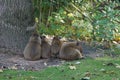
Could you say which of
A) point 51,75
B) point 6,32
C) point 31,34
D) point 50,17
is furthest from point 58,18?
point 51,75

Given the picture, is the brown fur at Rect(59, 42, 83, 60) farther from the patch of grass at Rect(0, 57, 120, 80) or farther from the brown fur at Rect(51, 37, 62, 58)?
the patch of grass at Rect(0, 57, 120, 80)

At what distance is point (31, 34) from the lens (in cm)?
1052

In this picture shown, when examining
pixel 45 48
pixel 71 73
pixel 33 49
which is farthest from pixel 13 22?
pixel 71 73

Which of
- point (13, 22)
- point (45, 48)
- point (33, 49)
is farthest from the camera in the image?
point (13, 22)

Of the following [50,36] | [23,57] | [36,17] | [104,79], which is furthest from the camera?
[50,36]

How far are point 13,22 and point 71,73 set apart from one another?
2693 mm

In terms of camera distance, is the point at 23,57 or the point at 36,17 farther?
the point at 36,17

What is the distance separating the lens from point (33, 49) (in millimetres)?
9781

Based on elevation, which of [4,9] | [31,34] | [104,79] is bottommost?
Answer: [104,79]

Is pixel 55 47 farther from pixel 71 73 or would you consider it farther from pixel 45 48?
pixel 71 73

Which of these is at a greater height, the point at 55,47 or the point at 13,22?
the point at 13,22

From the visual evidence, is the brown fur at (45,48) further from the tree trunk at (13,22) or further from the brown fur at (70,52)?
the tree trunk at (13,22)

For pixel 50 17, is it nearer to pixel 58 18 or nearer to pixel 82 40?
pixel 58 18

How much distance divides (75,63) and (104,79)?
1508 millimetres
